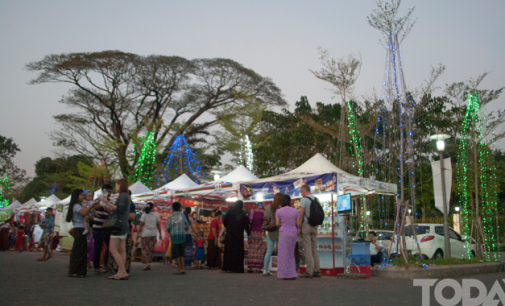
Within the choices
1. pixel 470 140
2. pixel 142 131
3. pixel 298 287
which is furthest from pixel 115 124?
pixel 298 287

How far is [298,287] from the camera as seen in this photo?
7109 mm

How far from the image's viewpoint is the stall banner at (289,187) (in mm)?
10453

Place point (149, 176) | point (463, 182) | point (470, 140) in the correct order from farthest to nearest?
point (149, 176) → point (470, 140) → point (463, 182)

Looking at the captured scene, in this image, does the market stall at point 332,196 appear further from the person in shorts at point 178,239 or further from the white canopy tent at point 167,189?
the white canopy tent at point 167,189

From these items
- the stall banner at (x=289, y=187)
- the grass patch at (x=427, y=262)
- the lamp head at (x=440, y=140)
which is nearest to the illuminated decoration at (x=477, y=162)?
the lamp head at (x=440, y=140)

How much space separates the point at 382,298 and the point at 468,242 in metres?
10.3

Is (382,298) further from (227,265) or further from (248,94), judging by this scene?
(248,94)

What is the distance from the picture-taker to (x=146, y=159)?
120ft

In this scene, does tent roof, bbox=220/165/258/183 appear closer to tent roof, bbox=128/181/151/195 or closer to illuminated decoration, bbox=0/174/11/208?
tent roof, bbox=128/181/151/195

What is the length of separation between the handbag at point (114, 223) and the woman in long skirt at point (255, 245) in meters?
3.50

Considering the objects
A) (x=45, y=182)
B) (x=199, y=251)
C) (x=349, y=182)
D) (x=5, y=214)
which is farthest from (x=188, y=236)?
(x=45, y=182)

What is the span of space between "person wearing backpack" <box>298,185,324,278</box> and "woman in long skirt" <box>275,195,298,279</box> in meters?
0.23

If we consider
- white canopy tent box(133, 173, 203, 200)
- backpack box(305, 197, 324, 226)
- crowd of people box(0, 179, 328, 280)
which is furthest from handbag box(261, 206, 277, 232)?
white canopy tent box(133, 173, 203, 200)

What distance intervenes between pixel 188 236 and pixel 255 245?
2.05 m
